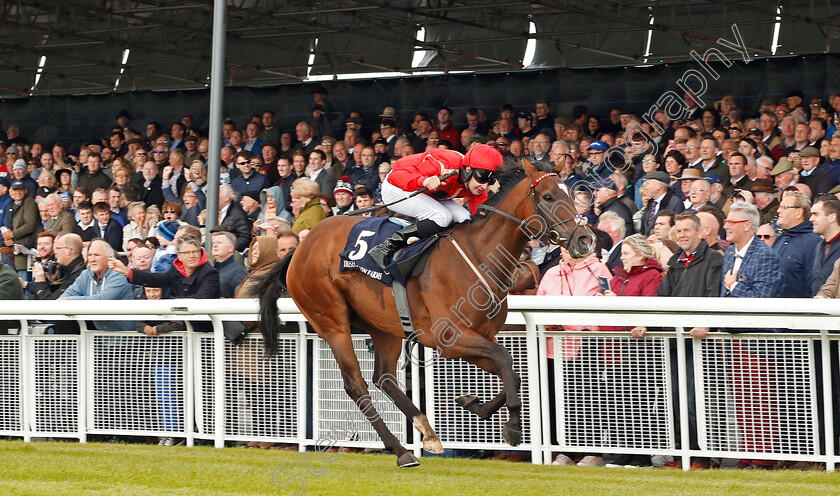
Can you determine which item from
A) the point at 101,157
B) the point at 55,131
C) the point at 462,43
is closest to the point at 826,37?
the point at 462,43

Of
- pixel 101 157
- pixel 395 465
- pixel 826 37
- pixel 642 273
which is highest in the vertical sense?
pixel 826 37

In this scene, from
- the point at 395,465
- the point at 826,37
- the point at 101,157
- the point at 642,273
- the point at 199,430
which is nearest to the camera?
the point at 395,465

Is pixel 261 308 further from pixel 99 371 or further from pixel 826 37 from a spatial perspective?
pixel 826 37

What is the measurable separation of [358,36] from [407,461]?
13.5 meters

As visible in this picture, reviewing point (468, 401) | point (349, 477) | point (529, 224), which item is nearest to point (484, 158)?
point (529, 224)

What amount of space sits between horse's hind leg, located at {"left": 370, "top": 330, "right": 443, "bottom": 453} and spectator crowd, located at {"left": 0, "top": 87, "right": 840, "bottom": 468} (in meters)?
0.72

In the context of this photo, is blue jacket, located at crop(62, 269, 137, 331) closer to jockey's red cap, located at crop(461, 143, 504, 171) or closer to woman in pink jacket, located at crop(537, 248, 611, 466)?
jockey's red cap, located at crop(461, 143, 504, 171)

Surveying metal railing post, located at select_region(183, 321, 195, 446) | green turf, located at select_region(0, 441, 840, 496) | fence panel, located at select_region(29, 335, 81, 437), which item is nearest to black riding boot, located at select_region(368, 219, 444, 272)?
green turf, located at select_region(0, 441, 840, 496)

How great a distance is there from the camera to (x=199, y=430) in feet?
18.7

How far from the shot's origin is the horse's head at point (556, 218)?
4461mm

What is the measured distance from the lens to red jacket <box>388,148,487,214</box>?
4.91m

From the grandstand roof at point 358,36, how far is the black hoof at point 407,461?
10.1 metres

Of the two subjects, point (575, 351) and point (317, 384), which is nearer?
point (575, 351)

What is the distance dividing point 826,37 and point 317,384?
10.5 meters
